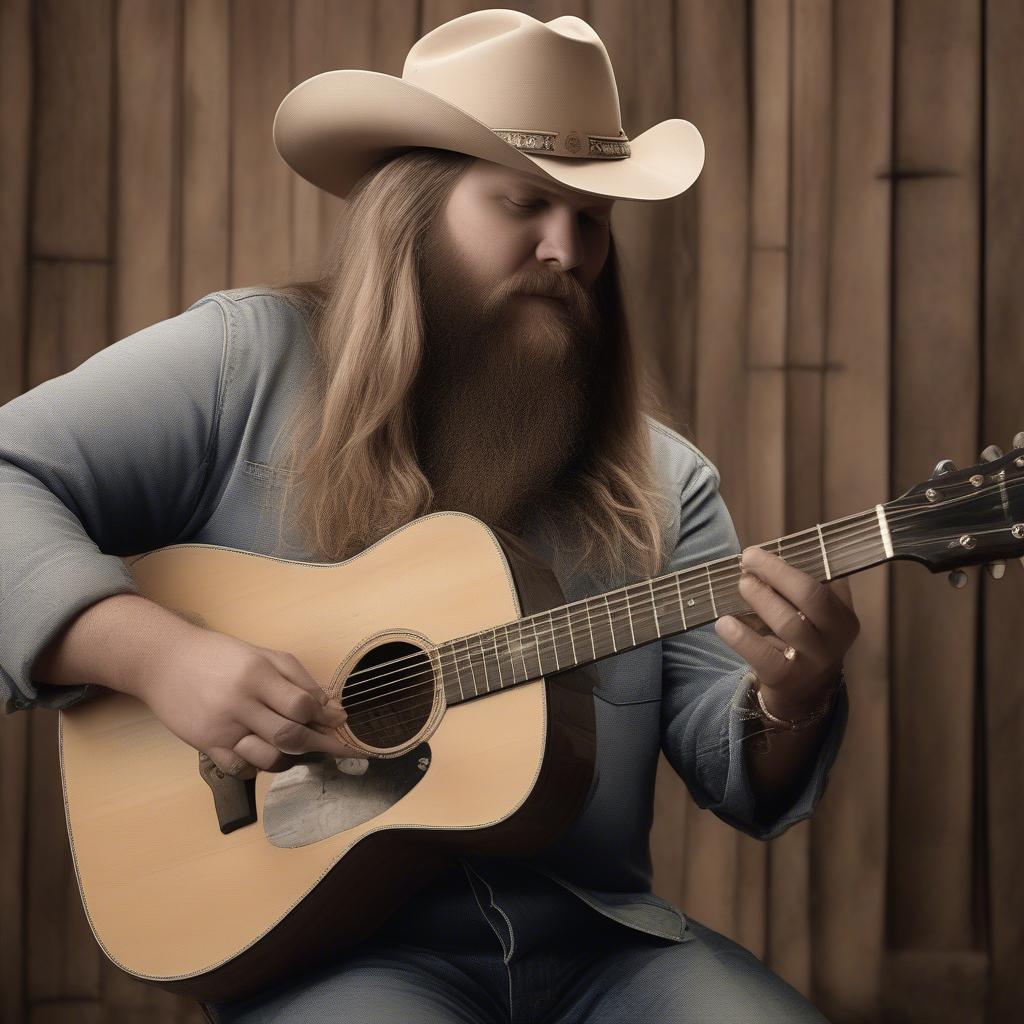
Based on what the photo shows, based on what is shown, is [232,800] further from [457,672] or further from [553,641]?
[553,641]

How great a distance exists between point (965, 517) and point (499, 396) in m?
0.67

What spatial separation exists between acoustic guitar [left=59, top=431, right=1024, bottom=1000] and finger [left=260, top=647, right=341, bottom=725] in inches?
1.7

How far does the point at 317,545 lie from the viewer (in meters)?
1.42

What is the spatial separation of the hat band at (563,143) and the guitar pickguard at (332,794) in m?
0.75

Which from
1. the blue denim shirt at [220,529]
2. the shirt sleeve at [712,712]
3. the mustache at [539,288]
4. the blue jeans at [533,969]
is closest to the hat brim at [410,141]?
the mustache at [539,288]

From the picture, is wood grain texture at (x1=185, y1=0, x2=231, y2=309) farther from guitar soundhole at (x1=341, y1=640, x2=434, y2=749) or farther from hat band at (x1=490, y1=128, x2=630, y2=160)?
guitar soundhole at (x1=341, y1=640, x2=434, y2=749)

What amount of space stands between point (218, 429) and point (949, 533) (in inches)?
34.9

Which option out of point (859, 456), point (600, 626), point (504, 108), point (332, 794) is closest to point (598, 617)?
point (600, 626)

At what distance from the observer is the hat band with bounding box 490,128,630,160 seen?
146 centimetres

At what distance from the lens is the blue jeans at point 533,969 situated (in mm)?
1237

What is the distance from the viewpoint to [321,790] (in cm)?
124

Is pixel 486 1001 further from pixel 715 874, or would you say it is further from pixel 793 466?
pixel 793 466

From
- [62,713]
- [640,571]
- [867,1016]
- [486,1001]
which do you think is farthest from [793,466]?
[62,713]

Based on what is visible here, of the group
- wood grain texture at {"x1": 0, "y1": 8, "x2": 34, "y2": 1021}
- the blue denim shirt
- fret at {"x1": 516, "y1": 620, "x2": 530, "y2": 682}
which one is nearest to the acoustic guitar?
fret at {"x1": 516, "y1": 620, "x2": 530, "y2": 682}
